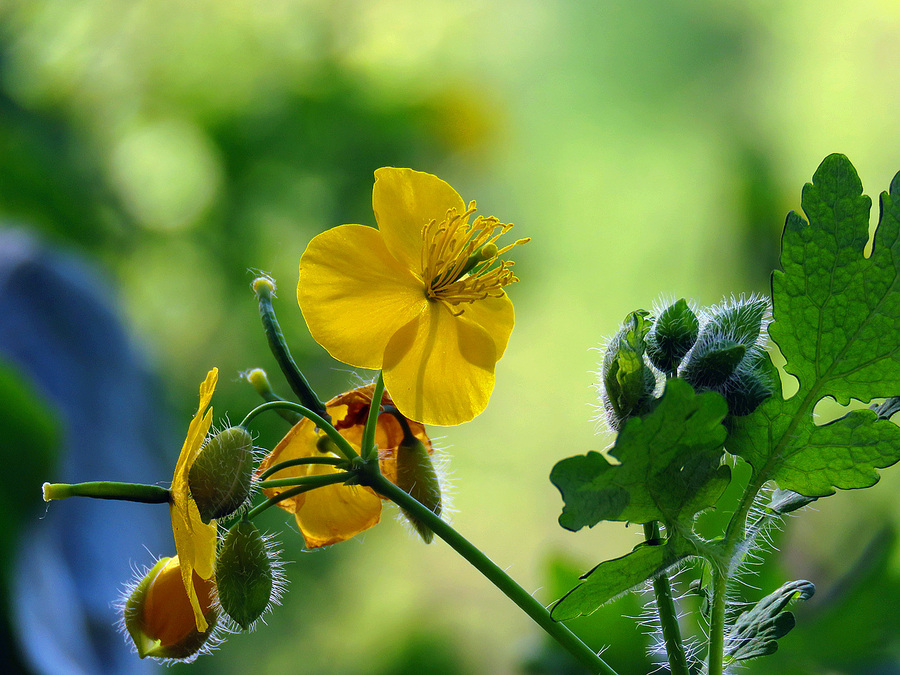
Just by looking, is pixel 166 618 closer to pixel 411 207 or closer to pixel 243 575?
pixel 243 575

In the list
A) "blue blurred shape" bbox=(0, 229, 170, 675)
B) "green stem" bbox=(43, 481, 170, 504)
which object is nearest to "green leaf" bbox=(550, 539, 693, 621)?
"green stem" bbox=(43, 481, 170, 504)

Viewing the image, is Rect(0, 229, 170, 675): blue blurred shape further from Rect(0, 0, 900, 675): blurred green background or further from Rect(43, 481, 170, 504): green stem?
Rect(43, 481, 170, 504): green stem

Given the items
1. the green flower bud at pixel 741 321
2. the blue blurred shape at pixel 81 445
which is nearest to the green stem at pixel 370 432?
the green flower bud at pixel 741 321

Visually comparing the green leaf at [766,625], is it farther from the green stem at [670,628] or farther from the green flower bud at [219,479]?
the green flower bud at [219,479]

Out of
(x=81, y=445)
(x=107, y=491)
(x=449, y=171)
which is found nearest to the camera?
(x=107, y=491)

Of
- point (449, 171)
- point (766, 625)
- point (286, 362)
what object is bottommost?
point (766, 625)

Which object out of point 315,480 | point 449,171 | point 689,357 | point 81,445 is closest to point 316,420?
point 315,480


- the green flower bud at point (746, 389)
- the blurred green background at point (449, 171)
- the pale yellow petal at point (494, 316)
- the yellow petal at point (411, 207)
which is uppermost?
the blurred green background at point (449, 171)

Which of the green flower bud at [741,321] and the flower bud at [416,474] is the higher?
the green flower bud at [741,321]
